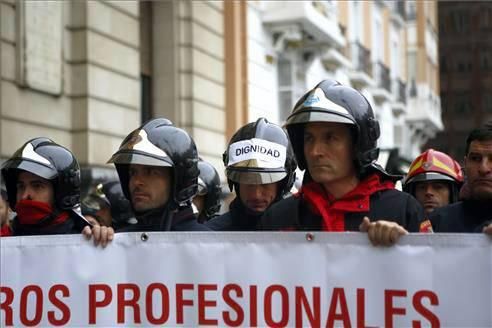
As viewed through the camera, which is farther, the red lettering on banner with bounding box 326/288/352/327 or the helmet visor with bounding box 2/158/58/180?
the helmet visor with bounding box 2/158/58/180

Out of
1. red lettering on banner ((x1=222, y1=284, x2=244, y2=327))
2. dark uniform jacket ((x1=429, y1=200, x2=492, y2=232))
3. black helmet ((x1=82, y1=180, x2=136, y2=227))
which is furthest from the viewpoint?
black helmet ((x1=82, y1=180, x2=136, y2=227))

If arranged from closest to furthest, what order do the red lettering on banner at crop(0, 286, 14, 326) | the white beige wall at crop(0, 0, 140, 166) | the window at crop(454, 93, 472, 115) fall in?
the red lettering on banner at crop(0, 286, 14, 326) → the white beige wall at crop(0, 0, 140, 166) → the window at crop(454, 93, 472, 115)

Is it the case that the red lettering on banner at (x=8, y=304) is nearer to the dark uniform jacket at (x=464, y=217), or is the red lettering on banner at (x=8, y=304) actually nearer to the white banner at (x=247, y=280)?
the white banner at (x=247, y=280)

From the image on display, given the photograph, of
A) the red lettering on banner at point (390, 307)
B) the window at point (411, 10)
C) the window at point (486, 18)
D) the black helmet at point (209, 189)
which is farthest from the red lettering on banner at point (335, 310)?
the window at point (486, 18)

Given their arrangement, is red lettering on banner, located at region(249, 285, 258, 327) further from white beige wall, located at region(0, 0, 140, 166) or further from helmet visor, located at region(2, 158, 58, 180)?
white beige wall, located at region(0, 0, 140, 166)

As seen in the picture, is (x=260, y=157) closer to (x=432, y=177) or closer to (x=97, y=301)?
Answer: (x=432, y=177)

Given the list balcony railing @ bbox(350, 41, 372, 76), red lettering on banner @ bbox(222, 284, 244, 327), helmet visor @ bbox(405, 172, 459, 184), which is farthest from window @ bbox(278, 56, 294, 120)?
red lettering on banner @ bbox(222, 284, 244, 327)

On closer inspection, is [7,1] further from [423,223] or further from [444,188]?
[423,223]

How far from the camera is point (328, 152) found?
359 cm

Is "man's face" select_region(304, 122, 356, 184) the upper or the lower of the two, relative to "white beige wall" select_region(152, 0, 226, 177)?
lower

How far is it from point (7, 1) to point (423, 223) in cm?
803

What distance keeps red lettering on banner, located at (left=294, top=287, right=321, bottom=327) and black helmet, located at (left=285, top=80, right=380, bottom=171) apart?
565 millimetres

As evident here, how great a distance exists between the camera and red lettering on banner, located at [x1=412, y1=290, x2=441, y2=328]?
319cm

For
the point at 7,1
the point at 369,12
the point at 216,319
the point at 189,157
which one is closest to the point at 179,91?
the point at 7,1
